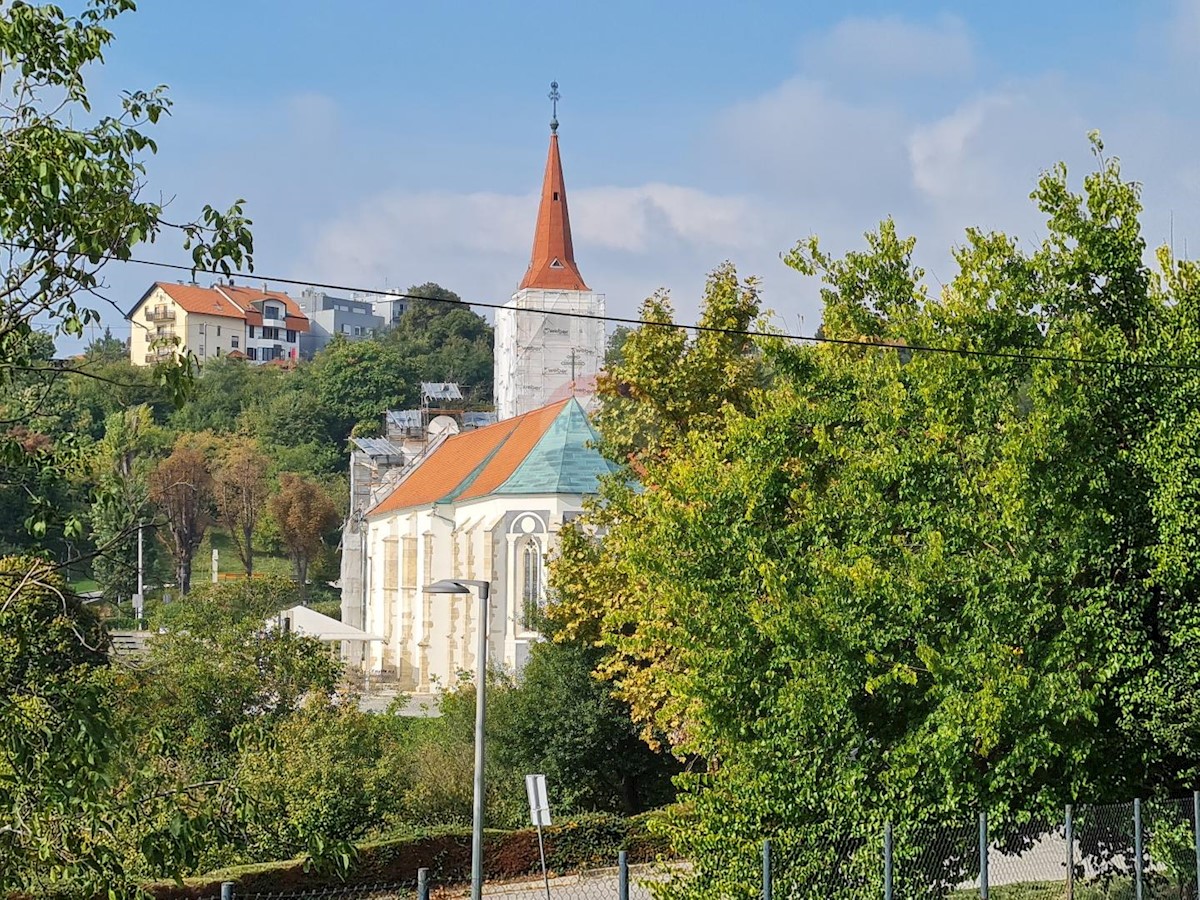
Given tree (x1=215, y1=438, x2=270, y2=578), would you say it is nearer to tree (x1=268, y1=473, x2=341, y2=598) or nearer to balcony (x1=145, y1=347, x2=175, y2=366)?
tree (x1=268, y1=473, x2=341, y2=598)

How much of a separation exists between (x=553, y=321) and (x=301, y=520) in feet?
99.9

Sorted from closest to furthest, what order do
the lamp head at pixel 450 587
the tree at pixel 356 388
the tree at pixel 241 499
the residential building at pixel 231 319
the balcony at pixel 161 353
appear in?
the balcony at pixel 161 353, the lamp head at pixel 450 587, the tree at pixel 241 499, the tree at pixel 356 388, the residential building at pixel 231 319

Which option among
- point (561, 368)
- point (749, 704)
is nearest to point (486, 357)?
point (561, 368)

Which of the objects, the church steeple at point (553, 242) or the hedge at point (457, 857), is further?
the church steeple at point (553, 242)

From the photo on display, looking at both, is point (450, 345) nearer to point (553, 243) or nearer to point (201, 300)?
point (201, 300)

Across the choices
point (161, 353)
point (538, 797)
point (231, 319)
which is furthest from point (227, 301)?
point (161, 353)

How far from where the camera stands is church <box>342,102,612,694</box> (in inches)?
2112

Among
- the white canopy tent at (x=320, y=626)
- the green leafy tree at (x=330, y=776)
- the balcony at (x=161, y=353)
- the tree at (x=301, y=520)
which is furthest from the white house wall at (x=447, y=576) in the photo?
the balcony at (x=161, y=353)

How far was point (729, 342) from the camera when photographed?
79.0 feet

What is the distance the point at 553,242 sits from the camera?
75812mm

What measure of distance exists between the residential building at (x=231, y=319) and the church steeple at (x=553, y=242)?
6115 centimetres

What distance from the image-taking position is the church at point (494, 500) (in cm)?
5366

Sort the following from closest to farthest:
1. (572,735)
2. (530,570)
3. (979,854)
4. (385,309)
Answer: (979,854) → (572,735) → (530,570) → (385,309)

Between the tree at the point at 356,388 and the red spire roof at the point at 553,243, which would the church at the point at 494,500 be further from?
the tree at the point at 356,388
